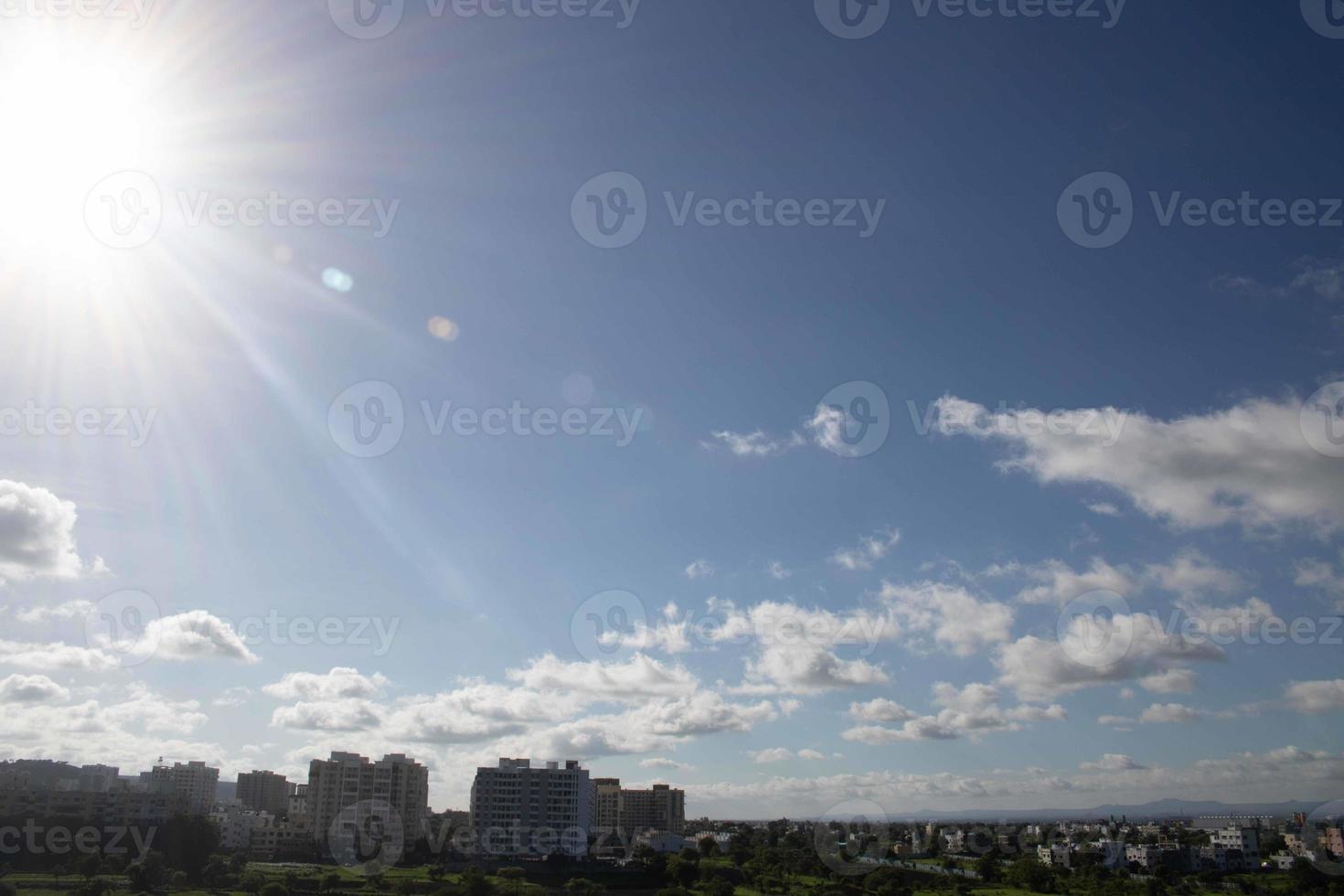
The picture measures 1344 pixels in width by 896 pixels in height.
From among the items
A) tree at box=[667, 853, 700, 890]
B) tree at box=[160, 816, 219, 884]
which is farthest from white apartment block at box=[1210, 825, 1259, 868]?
tree at box=[160, 816, 219, 884]

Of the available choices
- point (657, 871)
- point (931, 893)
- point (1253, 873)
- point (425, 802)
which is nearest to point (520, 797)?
point (425, 802)

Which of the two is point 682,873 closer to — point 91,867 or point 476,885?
point 476,885

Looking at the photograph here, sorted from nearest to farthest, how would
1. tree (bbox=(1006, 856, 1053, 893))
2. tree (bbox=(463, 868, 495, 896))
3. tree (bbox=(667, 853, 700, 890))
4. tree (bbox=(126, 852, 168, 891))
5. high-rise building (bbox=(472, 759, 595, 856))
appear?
tree (bbox=(463, 868, 495, 896)), tree (bbox=(126, 852, 168, 891)), tree (bbox=(667, 853, 700, 890)), tree (bbox=(1006, 856, 1053, 893)), high-rise building (bbox=(472, 759, 595, 856))

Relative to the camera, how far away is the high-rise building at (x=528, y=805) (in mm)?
66312

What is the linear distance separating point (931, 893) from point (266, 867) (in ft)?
124

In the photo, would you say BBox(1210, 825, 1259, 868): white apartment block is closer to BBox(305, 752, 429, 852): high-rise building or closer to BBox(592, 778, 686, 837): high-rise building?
BBox(592, 778, 686, 837): high-rise building

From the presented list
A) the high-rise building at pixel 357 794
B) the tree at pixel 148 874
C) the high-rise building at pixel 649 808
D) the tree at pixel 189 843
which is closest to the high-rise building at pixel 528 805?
the high-rise building at pixel 357 794

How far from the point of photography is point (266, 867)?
5194 centimetres

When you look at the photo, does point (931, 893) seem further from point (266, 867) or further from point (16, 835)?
point (16, 835)
